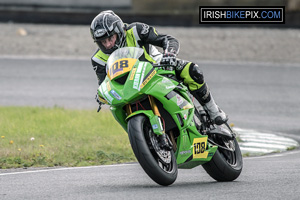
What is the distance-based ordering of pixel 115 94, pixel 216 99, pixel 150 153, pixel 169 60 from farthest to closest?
pixel 216 99
pixel 169 60
pixel 115 94
pixel 150 153

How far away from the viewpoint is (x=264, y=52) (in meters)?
20.1

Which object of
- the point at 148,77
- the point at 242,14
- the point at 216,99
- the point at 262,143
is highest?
the point at 148,77

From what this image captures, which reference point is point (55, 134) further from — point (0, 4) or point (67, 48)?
point (0, 4)

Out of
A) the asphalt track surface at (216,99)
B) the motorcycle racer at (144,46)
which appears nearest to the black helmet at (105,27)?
the motorcycle racer at (144,46)

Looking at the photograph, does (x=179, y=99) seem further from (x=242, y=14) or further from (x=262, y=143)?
(x=242, y=14)

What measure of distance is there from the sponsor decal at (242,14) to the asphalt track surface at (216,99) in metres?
2.16

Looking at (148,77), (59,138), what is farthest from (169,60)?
(59,138)

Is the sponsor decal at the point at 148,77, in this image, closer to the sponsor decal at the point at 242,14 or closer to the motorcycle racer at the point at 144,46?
the motorcycle racer at the point at 144,46

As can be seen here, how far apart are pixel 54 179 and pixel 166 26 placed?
48.6 ft

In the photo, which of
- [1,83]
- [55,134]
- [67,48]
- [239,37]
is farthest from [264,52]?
[55,134]

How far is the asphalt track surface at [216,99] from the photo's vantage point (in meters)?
6.07

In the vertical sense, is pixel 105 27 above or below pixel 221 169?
above

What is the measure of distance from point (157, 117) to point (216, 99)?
9.19 metres

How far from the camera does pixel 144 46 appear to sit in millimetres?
7078
